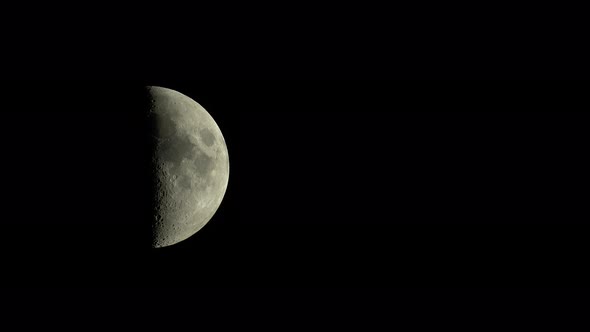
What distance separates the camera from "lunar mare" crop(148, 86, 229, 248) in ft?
19.8

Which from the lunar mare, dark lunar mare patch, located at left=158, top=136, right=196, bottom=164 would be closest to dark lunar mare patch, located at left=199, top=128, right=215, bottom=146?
the lunar mare

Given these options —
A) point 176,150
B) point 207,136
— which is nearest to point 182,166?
point 176,150

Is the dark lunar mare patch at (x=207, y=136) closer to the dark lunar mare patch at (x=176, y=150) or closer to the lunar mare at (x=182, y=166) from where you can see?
the lunar mare at (x=182, y=166)

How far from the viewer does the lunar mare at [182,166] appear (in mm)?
6031

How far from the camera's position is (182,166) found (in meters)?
6.07

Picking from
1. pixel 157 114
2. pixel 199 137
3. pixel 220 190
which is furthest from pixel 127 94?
pixel 220 190

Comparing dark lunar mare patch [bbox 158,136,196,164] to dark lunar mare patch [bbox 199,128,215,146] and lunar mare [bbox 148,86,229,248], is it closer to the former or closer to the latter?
lunar mare [bbox 148,86,229,248]

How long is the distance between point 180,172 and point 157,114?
2.33ft

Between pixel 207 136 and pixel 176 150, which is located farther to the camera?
pixel 207 136

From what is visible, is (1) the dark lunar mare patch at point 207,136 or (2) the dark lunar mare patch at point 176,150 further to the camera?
(1) the dark lunar mare patch at point 207,136

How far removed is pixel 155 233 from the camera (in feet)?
20.6

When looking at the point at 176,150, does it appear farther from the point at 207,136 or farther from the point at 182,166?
the point at 207,136

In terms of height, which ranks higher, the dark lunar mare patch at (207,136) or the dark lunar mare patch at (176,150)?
the dark lunar mare patch at (207,136)

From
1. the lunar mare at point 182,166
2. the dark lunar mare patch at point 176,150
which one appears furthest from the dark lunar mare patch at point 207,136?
the dark lunar mare patch at point 176,150
